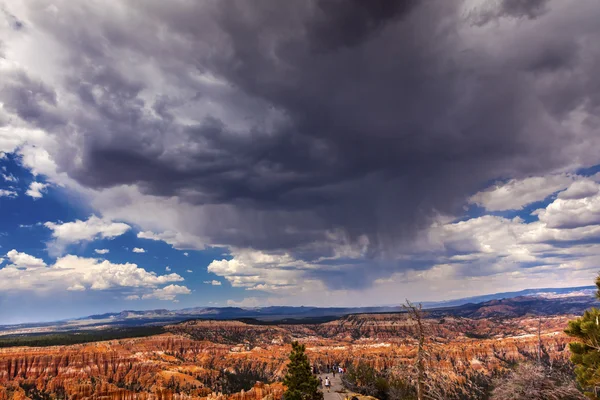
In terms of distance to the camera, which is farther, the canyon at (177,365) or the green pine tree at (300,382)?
the canyon at (177,365)

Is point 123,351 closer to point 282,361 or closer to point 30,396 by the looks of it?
point 30,396

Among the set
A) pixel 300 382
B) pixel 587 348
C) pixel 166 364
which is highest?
pixel 587 348

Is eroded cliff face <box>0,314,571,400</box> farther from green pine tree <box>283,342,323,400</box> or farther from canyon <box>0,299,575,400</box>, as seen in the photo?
green pine tree <box>283,342,323,400</box>

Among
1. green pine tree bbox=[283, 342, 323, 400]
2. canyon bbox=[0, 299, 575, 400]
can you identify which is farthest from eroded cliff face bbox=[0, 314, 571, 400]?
green pine tree bbox=[283, 342, 323, 400]

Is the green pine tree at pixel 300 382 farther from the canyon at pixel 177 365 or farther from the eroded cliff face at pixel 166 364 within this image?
the eroded cliff face at pixel 166 364

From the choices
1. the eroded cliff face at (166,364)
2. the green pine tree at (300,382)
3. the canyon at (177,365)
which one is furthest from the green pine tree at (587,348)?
the eroded cliff face at (166,364)

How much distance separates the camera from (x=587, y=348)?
22328mm

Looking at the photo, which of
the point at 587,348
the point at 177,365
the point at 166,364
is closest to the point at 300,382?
the point at 587,348

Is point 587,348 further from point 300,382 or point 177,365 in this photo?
point 177,365

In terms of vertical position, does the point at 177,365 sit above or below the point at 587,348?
below

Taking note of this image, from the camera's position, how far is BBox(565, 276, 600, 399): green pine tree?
2041cm

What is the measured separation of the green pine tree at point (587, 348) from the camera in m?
20.4

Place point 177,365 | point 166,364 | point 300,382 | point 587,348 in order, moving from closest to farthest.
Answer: point 587,348 → point 300,382 → point 166,364 → point 177,365

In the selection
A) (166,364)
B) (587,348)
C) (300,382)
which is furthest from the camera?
(166,364)
